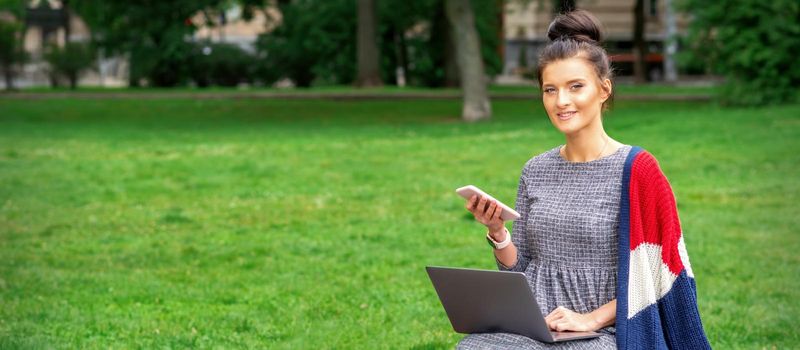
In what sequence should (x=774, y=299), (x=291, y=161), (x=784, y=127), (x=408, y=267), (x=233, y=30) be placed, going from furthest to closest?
(x=233, y=30) → (x=784, y=127) → (x=291, y=161) → (x=408, y=267) → (x=774, y=299)

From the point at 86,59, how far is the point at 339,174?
27.0 metres

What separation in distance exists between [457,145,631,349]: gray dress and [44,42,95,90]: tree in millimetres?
38166

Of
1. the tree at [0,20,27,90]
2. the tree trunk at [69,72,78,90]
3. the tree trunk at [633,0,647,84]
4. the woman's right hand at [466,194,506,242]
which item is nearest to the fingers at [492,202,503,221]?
the woman's right hand at [466,194,506,242]

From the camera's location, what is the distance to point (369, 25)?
38031mm

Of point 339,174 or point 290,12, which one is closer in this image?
point 339,174

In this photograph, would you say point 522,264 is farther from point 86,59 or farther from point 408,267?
point 86,59

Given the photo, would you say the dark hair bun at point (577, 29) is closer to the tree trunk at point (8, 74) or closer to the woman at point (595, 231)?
the woman at point (595, 231)

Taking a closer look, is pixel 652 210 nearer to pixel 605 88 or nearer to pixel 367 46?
pixel 605 88

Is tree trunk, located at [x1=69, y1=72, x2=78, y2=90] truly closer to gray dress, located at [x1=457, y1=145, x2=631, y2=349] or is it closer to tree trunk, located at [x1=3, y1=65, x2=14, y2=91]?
tree trunk, located at [x1=3, y1=65, x2=14, y2=91]

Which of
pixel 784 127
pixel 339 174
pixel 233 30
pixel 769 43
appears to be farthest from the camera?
pixel 233 30

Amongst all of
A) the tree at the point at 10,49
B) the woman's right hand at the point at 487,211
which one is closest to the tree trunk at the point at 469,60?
the tree at the point at 10,49

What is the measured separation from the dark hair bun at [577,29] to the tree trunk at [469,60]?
21.6 m

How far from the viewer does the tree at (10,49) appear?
124 feet

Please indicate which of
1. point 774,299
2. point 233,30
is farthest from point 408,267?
point 233,30
